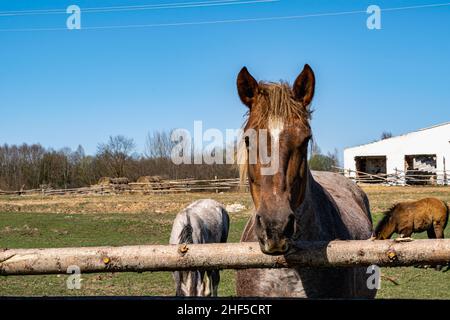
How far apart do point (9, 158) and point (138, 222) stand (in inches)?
1887

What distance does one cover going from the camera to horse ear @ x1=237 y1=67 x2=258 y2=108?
3.11 meters

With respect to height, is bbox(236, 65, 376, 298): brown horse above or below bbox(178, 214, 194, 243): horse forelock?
above

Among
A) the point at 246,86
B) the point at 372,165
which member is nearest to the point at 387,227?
the point at 246,86

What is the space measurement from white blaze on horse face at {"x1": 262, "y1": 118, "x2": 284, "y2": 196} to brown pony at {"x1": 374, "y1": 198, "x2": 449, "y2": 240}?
1006 cm

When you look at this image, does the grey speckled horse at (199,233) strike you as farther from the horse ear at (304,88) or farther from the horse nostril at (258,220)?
the horse nostril at (258,220)

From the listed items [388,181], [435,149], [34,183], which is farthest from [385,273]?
[34,183]

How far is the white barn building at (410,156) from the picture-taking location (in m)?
45.6

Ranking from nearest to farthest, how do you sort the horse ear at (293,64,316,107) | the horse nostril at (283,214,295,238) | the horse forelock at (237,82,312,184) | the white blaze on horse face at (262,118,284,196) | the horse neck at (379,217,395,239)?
the horse nostril at (283,214,295,238) < the white blaze on horse face at (262,118,284,196) < the horse forelock at (237,82,312,184) < the horse ear at (293,64,316,107) < the horse neck at (379,217,395,239)

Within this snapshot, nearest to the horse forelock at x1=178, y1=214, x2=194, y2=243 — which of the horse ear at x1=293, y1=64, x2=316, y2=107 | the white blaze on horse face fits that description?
the horse ear at x1=293, y1=64, x2=316, y2=107

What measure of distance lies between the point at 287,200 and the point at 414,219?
→ 37.5 feet

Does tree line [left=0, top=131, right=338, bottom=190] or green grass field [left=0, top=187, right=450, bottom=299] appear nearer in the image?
green grass field [left=0, top=187, right=450, bottom=299]

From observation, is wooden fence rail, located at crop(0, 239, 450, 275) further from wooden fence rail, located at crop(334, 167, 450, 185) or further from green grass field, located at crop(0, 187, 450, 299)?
wooden fence rail, located at crop(334, 167, 450, 185)

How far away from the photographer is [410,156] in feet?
161

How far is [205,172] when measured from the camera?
159 ft
